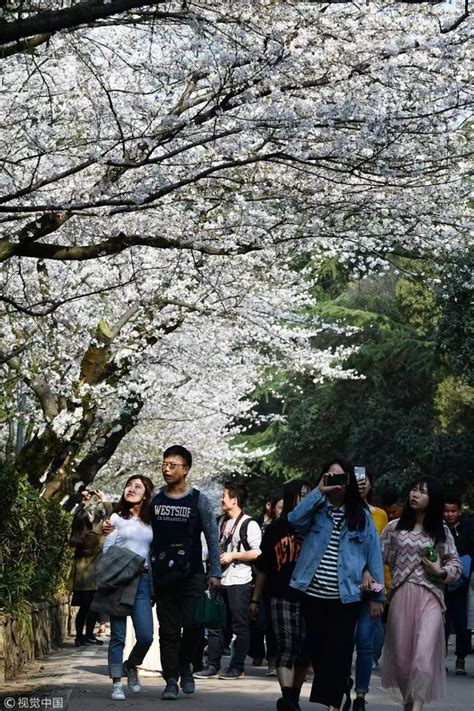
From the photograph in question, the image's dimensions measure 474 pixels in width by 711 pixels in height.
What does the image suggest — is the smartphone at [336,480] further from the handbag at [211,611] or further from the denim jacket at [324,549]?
the handbag at [211,611]

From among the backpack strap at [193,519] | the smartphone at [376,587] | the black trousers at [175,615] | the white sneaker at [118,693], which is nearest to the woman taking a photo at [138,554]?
the white sneaker at [118,693]

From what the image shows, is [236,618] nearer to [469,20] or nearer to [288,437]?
[469,20]

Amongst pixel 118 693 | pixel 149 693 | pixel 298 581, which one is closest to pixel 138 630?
pixel 118 693

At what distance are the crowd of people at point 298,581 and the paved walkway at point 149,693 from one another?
246mm

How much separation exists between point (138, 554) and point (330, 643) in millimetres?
2875

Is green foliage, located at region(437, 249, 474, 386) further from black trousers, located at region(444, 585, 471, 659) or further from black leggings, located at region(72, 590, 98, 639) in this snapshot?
black trousers, located at region(444, 585, 471, 659)

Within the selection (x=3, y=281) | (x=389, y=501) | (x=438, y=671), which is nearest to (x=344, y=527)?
(x=438, y=671)

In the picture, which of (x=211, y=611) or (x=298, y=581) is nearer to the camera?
(x=298, y=581)

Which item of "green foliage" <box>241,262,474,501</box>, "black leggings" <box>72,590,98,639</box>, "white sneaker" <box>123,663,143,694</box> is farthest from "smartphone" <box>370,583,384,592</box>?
"green foliage" <box>241,262,474,501</box>

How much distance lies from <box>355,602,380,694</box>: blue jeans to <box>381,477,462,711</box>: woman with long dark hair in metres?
0.59

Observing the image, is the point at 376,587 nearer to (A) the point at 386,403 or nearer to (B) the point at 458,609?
(B) the point at 458,609

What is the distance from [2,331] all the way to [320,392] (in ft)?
86.3

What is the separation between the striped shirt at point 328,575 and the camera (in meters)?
8.56

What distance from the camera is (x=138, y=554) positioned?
11.0m
